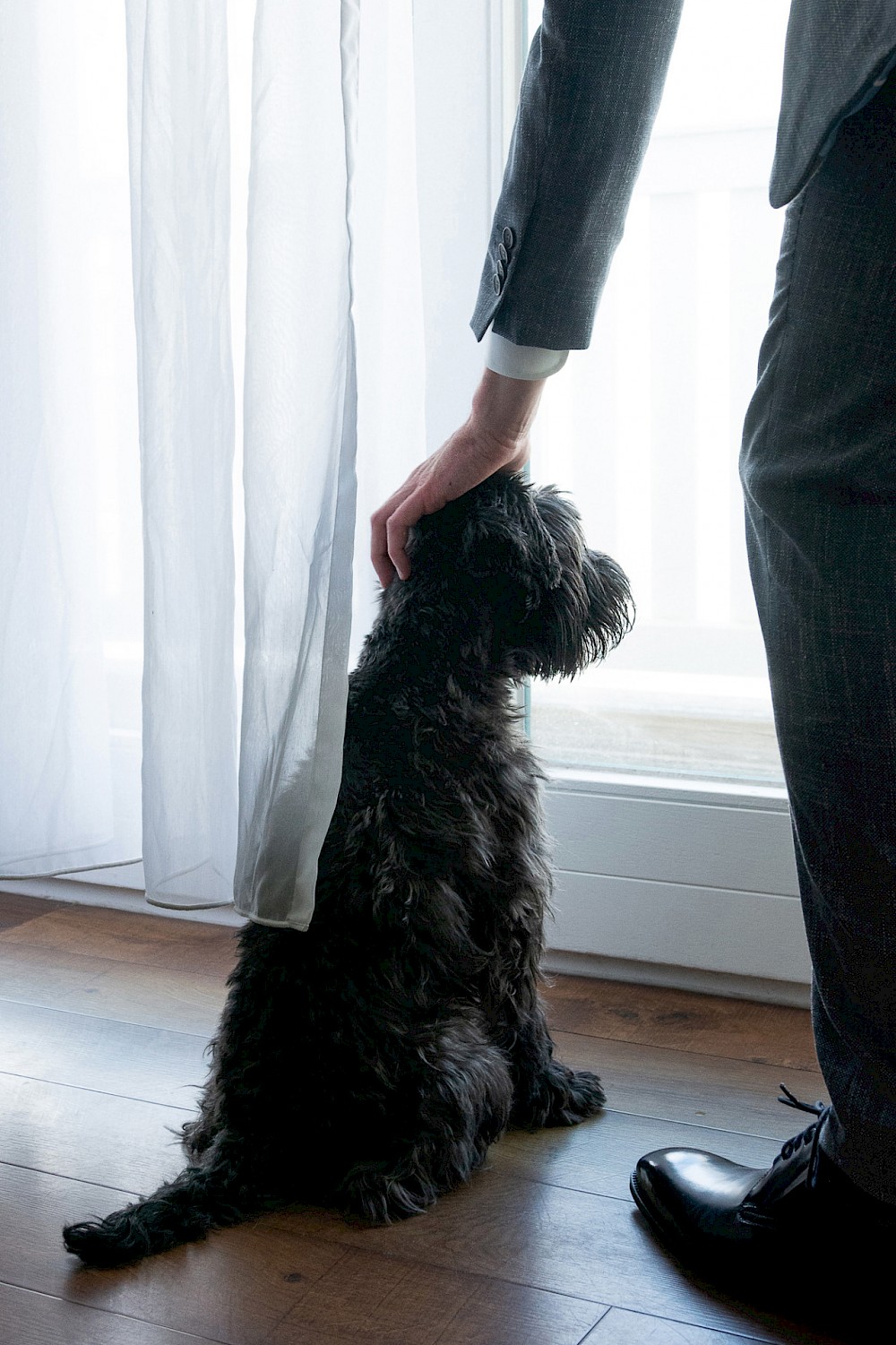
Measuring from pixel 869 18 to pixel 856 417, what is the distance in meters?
0.27

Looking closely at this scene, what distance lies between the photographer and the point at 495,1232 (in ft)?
4.10

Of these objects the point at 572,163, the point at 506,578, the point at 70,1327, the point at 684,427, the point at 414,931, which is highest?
the point at 572,163

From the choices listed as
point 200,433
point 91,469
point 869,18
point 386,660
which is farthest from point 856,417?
point 91,469

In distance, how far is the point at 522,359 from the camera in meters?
1.13

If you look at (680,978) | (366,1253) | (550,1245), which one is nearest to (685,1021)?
(680,978)

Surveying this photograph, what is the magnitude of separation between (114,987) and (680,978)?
2.83 feet

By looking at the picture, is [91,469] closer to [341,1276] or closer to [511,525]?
[511,525]

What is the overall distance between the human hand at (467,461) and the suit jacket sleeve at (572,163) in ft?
0.22

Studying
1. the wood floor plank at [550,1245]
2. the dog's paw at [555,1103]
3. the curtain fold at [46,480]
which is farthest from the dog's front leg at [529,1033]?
the curtain fold at [46,480]

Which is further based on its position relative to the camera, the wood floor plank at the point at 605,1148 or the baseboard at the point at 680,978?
the baseboard at the point at 680,978

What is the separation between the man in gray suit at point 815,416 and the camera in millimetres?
888

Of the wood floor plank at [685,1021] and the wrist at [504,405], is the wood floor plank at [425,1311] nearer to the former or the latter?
the wood floor plank at [685,1021]

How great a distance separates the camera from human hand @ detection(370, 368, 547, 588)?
3.84 ft

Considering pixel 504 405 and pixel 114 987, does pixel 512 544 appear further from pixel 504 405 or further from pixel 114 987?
pixel 114 987
